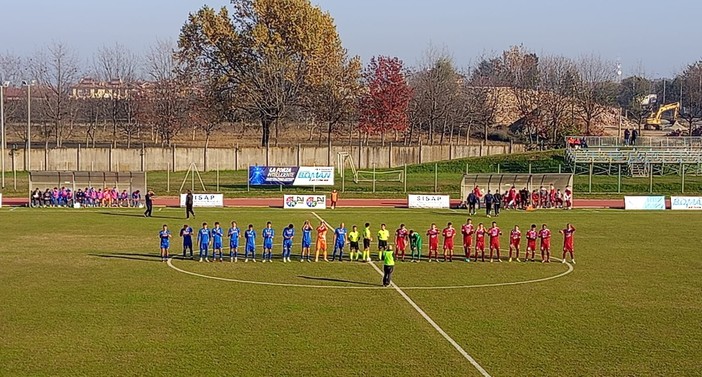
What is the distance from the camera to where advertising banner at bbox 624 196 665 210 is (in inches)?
2264

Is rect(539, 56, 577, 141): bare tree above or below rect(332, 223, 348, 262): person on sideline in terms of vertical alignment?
above

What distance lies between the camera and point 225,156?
255 feet

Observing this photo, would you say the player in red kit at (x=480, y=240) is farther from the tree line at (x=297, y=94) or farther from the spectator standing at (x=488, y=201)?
the tree line at (x=297, y=94)

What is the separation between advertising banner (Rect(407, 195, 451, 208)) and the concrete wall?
59.5 ft

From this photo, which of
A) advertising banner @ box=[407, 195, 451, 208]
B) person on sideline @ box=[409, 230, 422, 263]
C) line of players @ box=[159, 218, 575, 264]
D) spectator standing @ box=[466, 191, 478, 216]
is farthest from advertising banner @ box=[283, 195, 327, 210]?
person on sideline @ box=[409, 230, 422, 263]

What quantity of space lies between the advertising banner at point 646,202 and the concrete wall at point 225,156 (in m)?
28.0

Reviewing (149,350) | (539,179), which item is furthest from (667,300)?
(539,179)

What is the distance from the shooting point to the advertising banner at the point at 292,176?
6316cm

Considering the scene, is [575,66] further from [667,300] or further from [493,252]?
[667,300]

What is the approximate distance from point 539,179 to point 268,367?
4339 cm

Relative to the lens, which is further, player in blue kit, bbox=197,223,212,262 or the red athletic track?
the red athletic track

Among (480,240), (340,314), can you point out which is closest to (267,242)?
(480,240)

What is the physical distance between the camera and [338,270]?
30.7 metres

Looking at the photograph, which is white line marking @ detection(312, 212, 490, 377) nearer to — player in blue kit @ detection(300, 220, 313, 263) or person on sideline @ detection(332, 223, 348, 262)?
person on sideline @ detection(332, 223, 348, 262)
